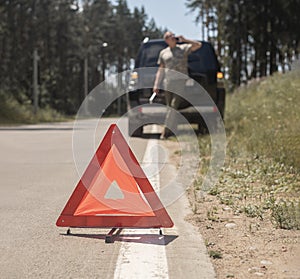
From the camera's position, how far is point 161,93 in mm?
13477

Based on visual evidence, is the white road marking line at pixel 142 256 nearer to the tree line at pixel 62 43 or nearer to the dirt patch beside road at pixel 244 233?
the dirt patch beside road at pixel 244 233

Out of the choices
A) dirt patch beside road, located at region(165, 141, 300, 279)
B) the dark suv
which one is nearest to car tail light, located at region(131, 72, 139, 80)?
the dark suv

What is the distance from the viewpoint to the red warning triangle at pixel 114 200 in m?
5.31

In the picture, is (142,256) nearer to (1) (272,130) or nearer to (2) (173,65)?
(1) (272,130)

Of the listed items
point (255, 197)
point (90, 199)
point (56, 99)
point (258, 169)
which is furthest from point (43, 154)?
point (56, 99)

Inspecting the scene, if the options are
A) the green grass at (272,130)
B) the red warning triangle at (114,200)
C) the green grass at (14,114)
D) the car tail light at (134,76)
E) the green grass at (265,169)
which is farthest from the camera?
the green grass at (14,114)

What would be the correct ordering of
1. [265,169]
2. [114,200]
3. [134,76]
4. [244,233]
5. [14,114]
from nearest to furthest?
[244,233] → [114,200] → [265,169] → [134,76] → [14,114]

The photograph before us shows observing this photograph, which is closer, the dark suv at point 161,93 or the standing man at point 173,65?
the standing man at point 173,65

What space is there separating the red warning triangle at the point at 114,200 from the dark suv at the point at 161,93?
25.1 feet

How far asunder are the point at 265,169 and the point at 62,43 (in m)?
58.7

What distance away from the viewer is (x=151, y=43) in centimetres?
1585

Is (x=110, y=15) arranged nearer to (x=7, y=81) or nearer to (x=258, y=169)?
(x=7, y=81)

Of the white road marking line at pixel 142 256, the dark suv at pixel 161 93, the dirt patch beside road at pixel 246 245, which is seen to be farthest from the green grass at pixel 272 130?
the white road marking line at pixel 142 256

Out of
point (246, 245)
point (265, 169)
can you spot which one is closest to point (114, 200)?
point (246, 245)
